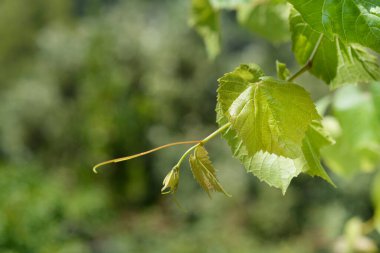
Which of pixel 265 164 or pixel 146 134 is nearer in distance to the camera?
pixel 265 164

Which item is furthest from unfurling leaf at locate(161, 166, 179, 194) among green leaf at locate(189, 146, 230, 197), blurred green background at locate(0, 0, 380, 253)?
blurred green background at locate(0, 0, 380, 253)

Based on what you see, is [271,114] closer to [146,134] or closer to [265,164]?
[265,164]

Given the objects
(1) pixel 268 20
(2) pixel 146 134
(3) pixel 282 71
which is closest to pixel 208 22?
(1) pixel 268 20

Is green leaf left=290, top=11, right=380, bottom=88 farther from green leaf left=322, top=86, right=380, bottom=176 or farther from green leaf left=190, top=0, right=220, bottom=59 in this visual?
green leaf left=322, top=86, right=380, bottom=176

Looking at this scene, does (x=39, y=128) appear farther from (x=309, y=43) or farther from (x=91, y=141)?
(x=309, y=43)

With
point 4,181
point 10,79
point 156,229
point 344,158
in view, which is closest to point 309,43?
point 344,158
